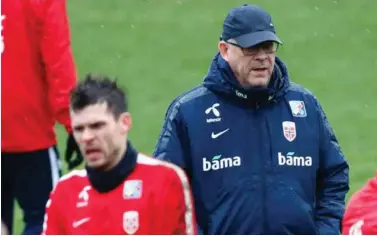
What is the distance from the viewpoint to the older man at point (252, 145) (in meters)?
7.33

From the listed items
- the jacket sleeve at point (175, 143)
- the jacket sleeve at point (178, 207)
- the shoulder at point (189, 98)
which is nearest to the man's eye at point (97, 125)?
the jacket sleeve at point (178, 207)

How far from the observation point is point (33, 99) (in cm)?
825

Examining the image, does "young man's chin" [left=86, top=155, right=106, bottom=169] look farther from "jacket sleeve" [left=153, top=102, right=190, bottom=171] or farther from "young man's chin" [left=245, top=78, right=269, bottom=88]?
"young man's chin" [left=245, top=78, right=269, bottom=88]

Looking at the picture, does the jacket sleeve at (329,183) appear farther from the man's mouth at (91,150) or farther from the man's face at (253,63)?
the man's mouth at (91,150)

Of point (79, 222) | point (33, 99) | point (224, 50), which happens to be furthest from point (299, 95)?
point (33, 99)

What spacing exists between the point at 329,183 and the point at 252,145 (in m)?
0.46

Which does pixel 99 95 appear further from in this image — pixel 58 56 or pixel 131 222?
pixel 58 56

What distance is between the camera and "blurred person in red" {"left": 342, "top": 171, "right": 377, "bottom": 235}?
23.0 ft

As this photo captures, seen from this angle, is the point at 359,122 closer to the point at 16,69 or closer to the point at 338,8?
the point at 338,8

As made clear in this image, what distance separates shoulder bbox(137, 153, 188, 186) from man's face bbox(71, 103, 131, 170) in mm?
126

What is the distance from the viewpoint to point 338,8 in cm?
1619

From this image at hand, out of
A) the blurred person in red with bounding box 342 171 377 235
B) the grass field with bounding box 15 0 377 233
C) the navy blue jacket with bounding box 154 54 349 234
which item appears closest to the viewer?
the blurred person in red with bounding box 342 171 377 235

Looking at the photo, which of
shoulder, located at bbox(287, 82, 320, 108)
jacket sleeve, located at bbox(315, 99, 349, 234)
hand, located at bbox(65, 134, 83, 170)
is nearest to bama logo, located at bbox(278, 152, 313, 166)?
jacket sleeve, located at bbox(315, 99, 349, 234)

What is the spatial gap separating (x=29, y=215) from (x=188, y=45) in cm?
720
